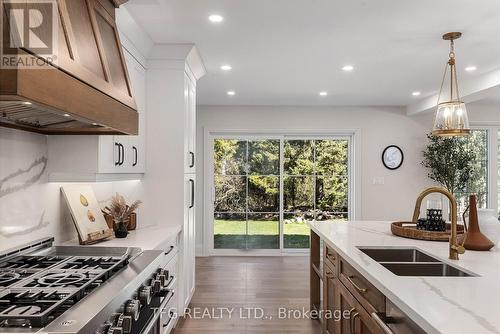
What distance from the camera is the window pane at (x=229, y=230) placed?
6211 millimetres

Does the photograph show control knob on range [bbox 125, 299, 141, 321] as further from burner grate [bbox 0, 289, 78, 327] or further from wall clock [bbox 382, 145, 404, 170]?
wall clock [bbox 382, 145, 404, 170]

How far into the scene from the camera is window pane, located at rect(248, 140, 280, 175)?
6.21 m

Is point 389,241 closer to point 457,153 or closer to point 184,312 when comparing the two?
point 184,312

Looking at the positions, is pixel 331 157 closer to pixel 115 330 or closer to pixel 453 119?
pixel 453 119

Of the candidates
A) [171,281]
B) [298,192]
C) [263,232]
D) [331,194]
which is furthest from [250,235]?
[171,281]

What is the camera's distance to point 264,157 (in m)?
6.23

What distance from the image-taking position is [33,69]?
3.78 ft

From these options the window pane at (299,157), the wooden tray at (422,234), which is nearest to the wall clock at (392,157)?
the window pane at (299,157)

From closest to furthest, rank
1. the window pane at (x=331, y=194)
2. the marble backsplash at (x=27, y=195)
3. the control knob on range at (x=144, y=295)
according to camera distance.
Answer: the control knob on range at (x=144, y=295) < the marble backsplash at (x=27, y=195) < the window pane at (x=331, y=194)

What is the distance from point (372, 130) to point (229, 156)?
2389mm

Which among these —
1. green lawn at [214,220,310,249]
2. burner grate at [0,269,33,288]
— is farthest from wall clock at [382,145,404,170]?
burner grate at [0,269,33,288]

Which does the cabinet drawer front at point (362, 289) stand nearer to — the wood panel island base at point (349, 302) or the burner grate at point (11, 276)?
the wood panel island base at point (349, 302)

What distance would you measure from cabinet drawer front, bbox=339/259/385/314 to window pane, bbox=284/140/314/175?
154 inches
